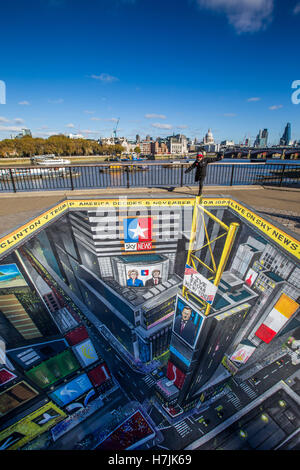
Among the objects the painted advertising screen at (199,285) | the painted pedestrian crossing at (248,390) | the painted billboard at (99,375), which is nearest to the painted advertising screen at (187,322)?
the painted advertising screen at (199,285)

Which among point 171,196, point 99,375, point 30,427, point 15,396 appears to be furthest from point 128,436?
point 171,196

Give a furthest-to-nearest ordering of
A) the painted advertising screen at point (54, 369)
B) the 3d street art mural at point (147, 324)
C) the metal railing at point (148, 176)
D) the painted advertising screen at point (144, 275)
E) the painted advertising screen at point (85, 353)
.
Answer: the painted advertising screen at point (144, 275) → the painted advertising screen at point (85, 353) → the painted advertising screen at point (54, 369) → the metal railing at point (148, 176) → the 3d street art mural at point (147, 324)

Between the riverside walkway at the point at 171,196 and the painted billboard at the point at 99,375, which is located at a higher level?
the riverside walkway at the point at 171,196

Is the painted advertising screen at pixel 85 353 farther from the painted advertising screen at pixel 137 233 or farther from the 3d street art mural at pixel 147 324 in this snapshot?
the painted advertising screen at pixel 137 233

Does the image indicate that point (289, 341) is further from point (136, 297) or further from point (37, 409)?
point (37, 409)

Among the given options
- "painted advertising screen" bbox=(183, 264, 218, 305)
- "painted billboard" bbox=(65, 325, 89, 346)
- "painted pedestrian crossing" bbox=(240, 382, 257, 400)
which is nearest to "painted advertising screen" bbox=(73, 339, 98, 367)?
"painted billboard" bbox=(65, 325, 89, 346)

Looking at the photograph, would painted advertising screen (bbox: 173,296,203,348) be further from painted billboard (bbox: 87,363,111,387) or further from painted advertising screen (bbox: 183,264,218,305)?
painted billboard (bbox: 87,363,111,387)
